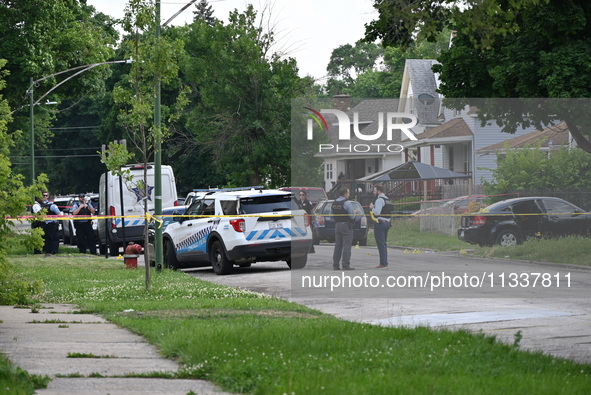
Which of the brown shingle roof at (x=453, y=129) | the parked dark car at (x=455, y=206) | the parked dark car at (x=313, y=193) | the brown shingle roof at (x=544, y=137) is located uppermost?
the brown shingle roof at (x=453, y=129)

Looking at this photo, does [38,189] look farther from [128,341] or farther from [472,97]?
[472,97]

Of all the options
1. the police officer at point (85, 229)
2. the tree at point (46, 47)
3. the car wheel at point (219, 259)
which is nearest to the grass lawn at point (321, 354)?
the car wheel at point (219, 259)

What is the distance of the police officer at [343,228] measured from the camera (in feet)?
62.7

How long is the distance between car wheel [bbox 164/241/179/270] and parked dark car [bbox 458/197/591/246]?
24.0 feet

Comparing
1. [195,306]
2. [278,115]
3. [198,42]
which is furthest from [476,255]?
[198,42]

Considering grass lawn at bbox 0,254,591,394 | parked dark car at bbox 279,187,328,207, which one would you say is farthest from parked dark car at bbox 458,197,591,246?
grass lawn at bbox 0,254,591,394

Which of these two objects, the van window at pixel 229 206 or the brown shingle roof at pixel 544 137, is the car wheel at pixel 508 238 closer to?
the brown shingle roof at pixel 544 137

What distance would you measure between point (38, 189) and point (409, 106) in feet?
29.1

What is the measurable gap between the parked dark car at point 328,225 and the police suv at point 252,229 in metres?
0.43

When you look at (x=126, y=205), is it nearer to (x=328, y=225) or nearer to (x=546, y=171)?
(x=328, y=225)

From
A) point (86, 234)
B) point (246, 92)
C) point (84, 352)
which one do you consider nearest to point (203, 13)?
point (246, 92)

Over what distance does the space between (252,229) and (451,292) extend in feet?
20.2

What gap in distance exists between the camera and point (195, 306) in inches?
554

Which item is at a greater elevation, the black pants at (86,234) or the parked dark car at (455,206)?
the parked dark car at (455,206)
